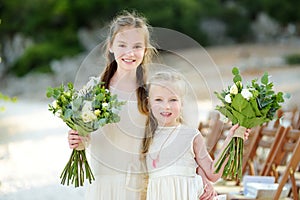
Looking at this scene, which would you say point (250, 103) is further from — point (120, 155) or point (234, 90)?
point (120, 155)

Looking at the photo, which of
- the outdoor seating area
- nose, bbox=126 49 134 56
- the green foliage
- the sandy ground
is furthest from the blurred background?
the green foliage

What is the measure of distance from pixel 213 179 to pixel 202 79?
1.94 ft

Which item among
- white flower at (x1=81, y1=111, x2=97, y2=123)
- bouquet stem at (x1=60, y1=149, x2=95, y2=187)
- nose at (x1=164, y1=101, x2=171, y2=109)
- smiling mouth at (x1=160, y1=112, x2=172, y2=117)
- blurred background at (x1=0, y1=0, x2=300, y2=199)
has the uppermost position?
blurred background at (x1=0, y1=0, x2=300, y2=199)

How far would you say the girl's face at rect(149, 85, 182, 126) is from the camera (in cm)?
399

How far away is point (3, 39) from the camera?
113 ft

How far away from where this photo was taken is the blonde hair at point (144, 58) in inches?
162

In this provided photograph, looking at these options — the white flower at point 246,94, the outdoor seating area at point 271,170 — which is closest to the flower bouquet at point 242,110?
the white flower at point 246,94

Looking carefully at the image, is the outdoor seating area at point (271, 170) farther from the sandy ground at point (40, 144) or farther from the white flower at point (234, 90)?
the white flower at point (234, 90)

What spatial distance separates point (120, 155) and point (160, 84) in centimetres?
44

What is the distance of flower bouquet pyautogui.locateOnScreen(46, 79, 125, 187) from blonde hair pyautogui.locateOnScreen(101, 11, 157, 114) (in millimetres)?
234

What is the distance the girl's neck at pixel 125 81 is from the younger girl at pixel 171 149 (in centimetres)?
15

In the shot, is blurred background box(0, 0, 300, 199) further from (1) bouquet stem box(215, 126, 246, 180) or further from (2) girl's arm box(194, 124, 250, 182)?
(1) bouquet stem box(215, 126, 246, 180)

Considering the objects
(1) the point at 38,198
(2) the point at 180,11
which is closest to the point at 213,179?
(1) the point at 38,198

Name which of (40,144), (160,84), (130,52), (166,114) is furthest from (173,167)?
(40,144)
